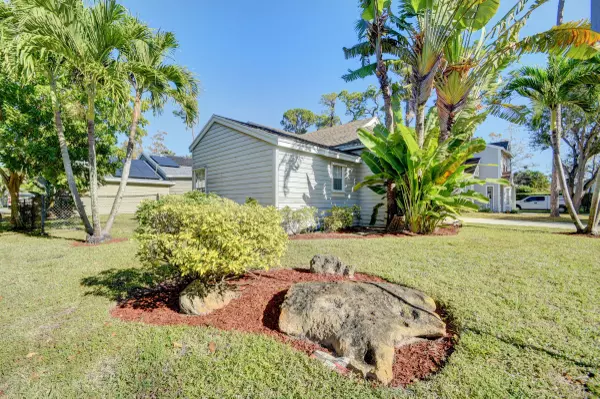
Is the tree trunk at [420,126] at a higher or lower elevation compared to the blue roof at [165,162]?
lower

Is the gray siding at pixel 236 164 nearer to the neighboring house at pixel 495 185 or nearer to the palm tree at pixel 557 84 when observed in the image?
the palm tree at pixel 557 84

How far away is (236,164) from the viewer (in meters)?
11.3

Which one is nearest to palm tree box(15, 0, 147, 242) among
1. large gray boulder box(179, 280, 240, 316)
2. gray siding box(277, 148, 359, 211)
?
gray siding box(277, 148, 359, 211)

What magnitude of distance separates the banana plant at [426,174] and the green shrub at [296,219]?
267 centimetres

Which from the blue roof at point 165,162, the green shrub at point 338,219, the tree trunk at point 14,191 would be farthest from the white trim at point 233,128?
the blue roof at point 165,162

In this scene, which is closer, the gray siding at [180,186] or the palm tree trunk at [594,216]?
the palm tree trunk at [594,216]

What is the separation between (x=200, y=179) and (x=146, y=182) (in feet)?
35.5

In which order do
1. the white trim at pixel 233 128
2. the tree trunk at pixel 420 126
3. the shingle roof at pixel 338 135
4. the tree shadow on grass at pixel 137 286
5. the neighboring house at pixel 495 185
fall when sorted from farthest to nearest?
the neighboring house at pixel 495 185
the shingle roof at pixel 338 135
the white trim at pixel 233 128
the tree trunk at pixel 420 126
the tree shadow on grass at pixel 137 286

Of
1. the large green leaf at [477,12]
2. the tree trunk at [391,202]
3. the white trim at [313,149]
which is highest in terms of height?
the large green leaf at [477,12]

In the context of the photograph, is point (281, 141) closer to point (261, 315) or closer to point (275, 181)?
point (275, 181)

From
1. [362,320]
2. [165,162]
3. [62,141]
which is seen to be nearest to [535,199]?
[362,320]

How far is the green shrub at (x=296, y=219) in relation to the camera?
9508 mm

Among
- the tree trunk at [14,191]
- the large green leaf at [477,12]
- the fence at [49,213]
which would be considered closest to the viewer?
the large green leaf at [477,12]

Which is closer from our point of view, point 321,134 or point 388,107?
point 388,107
